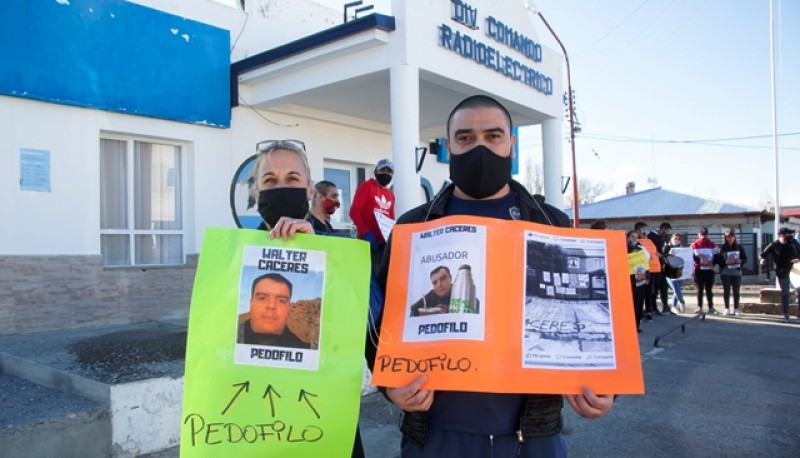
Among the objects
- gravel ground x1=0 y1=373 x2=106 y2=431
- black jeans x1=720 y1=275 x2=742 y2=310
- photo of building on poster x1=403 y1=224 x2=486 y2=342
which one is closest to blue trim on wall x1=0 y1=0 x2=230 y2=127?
gravel ground x1=0 y1=373 x2=106 y2=431

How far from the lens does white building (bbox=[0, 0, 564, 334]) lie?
6.61 metres

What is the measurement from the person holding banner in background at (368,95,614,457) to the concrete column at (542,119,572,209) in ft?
30.0

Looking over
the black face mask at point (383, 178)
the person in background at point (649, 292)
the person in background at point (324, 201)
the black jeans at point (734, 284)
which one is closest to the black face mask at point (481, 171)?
the person in background at point (324, 201)

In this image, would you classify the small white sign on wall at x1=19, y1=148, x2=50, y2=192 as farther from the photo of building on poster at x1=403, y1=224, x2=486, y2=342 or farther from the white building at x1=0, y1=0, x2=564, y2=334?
the photo of building on poster at x1=403, y1=224, x2=486, y2=342

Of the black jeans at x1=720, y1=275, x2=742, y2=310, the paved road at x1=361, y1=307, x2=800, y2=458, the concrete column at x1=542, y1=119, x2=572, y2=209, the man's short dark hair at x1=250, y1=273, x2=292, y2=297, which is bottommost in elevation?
the paved road at x1=361, y1=307, x2=800, y2=458

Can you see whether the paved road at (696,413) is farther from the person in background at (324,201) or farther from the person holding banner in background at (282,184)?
the person holding banner in background at (282,184)

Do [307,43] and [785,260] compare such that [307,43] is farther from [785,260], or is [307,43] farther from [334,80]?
[785,260]

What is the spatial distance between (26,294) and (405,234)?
253 inches

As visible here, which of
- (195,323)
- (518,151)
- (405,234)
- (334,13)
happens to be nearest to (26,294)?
(195,323)

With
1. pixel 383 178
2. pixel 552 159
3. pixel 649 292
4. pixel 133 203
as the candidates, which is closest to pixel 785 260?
pixel 649 292

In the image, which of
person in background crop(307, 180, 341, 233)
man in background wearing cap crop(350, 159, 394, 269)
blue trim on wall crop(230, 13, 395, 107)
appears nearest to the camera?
person in background crop(307, 180, 341, 233)

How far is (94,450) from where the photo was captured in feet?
12.9

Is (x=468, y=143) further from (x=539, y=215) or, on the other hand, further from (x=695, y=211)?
(x=695, y=211)

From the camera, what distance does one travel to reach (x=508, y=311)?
1799mm
